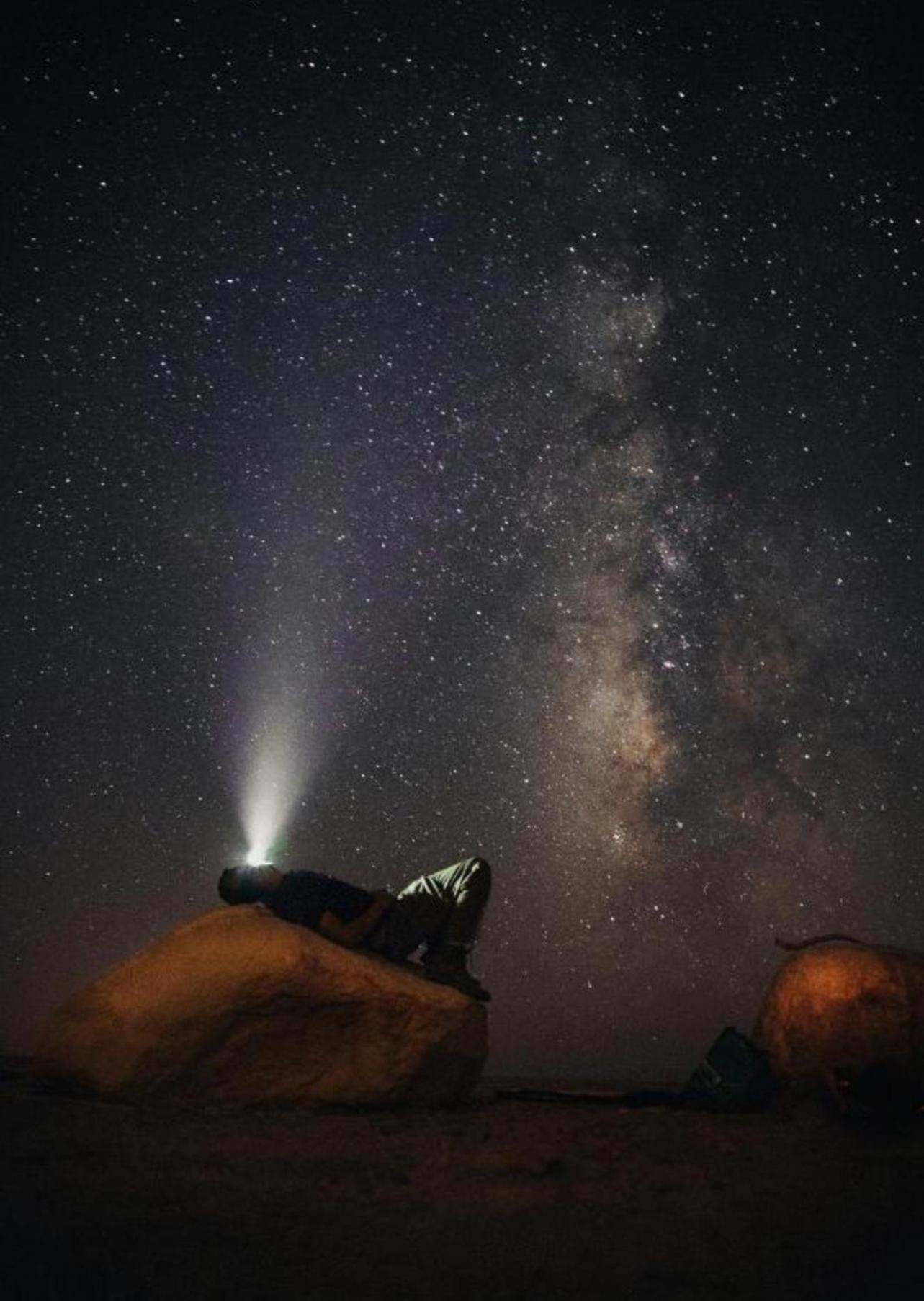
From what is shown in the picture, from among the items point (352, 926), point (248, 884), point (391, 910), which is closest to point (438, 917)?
point (391, 910)

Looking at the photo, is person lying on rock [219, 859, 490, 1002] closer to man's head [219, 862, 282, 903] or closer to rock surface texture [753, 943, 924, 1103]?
man's head [219, 862, 282, 903]

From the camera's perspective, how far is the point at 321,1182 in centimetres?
357

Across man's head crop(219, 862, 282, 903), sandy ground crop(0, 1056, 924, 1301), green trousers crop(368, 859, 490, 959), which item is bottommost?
sandy ground crop(0, 1056, 924, 1301)

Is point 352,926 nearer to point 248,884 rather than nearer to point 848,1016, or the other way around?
point 248,884

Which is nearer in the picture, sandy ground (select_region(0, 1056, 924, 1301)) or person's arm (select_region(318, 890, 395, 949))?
sandy ground (select_region(0, 1056, 924, 1301))

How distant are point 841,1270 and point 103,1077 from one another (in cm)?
452

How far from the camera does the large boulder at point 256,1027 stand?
5387mm

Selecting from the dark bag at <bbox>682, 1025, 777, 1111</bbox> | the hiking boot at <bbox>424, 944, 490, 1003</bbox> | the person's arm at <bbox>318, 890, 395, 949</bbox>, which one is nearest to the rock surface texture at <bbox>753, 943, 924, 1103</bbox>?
the dark bag at <bbox>682, 1025, 777, 1111</bbox>

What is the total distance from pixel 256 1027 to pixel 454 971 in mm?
1825

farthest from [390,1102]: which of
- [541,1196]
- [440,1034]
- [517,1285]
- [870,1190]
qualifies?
[517,1285]

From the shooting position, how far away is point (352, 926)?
6.66 meters

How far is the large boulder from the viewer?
5.39 m

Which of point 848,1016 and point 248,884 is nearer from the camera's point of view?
point 248,884

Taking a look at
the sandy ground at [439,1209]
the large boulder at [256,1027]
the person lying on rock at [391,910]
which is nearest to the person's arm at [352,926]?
the person lying on rock at [391,910]
